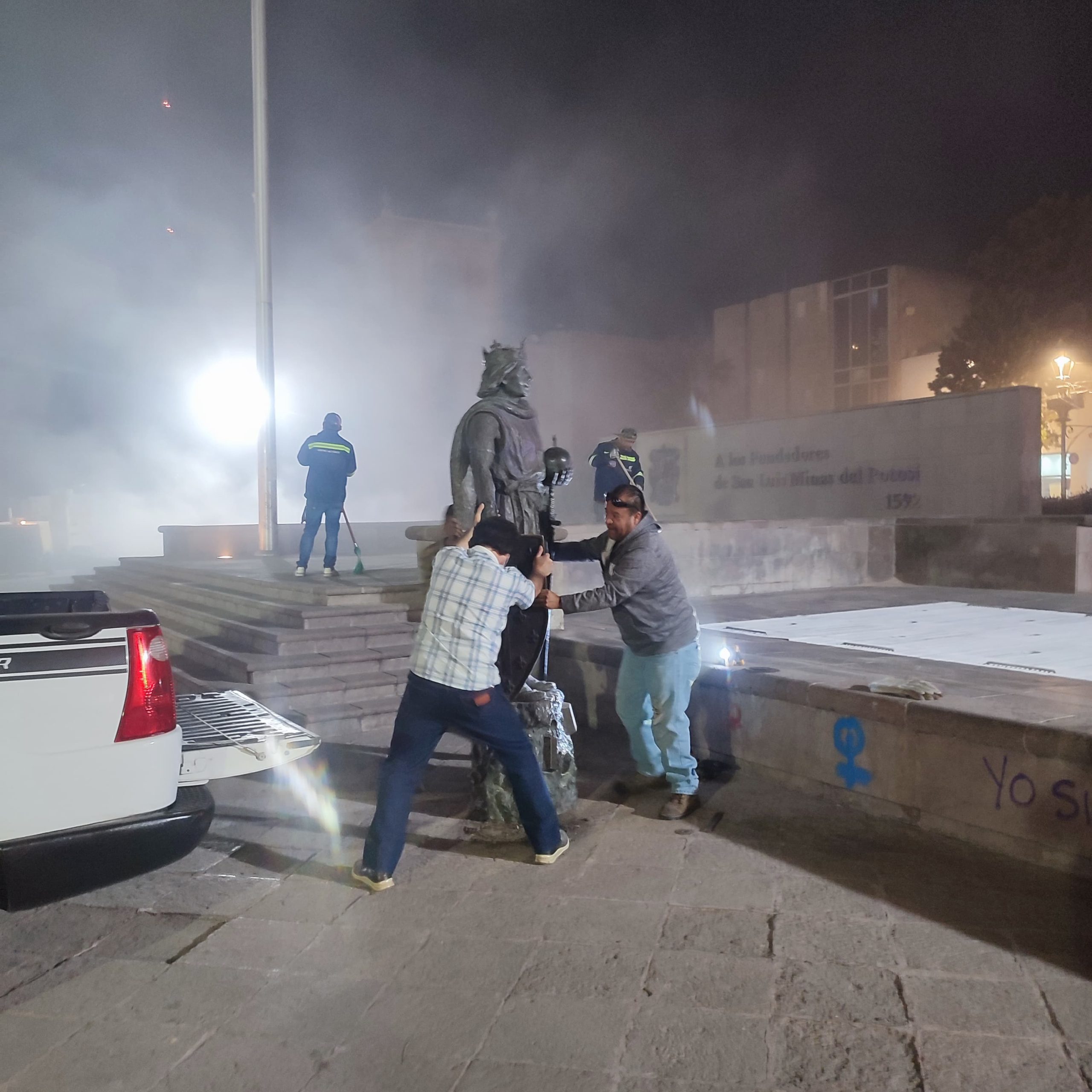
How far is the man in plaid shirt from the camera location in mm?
3258

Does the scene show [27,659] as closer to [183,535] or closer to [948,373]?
[183,535]

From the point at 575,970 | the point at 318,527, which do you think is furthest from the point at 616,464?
the point at 575,970

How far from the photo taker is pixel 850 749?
4.10m

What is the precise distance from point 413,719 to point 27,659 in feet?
4.35

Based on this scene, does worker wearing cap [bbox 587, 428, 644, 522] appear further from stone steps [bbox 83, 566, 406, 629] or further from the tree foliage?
the tree foliage

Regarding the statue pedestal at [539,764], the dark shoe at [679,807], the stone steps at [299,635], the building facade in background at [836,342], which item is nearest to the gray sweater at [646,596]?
the statue pedestal at [539,764]

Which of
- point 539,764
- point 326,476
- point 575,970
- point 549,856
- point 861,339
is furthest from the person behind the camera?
point 861,339

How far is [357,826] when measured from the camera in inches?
162

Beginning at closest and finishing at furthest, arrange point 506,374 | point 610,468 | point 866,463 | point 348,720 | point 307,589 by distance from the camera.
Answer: point 506,374
point 348,720
point 307,589
point 610,468
point 866,463

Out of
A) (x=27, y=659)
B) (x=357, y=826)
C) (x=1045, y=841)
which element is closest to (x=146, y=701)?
(x=27, y=659)

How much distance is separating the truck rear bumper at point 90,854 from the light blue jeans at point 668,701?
2157 millimetres

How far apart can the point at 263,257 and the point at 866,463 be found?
1026 centimetres

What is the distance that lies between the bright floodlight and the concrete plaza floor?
21.4m

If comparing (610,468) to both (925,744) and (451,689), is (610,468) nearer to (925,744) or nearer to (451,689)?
(925,744)
